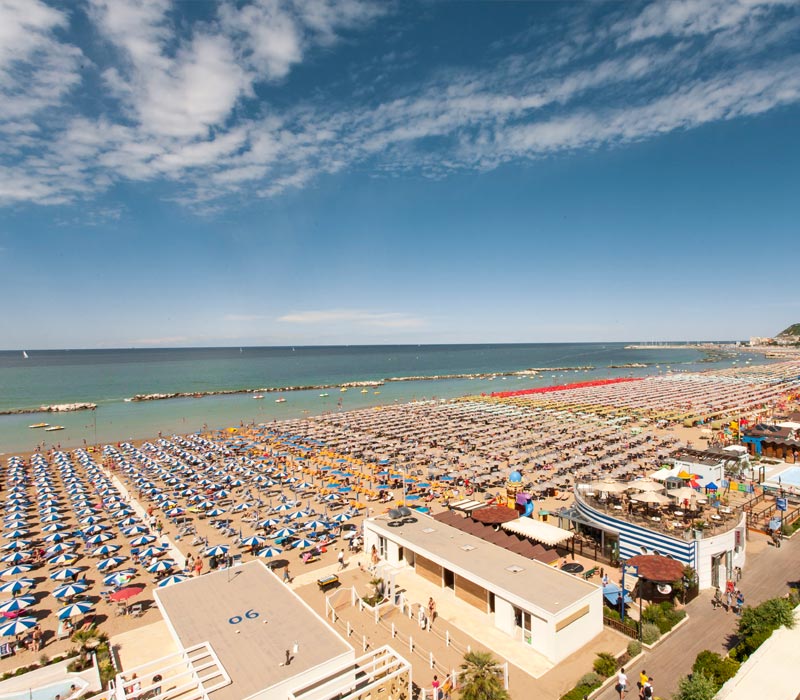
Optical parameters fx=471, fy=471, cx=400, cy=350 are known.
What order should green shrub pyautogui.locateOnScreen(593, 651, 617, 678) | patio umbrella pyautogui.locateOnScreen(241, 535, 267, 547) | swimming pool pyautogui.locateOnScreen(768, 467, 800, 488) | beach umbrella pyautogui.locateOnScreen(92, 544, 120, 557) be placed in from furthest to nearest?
swimming pool pyautogui.locateOnScreen(768, 467, 800, 488)
beach umbrella pyautogui.locateOnScreen(92, 544, 120, 557)
patio umbrella pyautogui.locateOnScreen(241, 535, 267, 547)
green shrub pyautogui.locateOnScreen(593, 651, 617, 678)

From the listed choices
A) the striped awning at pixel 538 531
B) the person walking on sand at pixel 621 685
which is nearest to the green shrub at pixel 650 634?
the person walking on sand at pixel 621 685

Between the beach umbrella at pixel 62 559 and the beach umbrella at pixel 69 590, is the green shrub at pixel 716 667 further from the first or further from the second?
the beach umbrella at pixel 62 559

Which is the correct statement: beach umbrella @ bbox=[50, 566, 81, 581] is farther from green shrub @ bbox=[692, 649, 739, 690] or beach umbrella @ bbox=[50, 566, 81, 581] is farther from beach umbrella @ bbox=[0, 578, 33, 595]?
green shrub @ bbox=[692, 649, 739, 690]

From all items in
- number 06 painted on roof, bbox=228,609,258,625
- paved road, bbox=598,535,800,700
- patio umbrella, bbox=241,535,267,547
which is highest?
number 06 painted on roof, bbox=228,609,258,625

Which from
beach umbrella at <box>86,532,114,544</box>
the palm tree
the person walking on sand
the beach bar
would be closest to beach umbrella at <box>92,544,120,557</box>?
beach umbrella at <box>86,532,114,544</box>

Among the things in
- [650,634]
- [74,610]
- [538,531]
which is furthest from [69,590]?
[650,634]

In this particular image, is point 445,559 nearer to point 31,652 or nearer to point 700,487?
point 31,652

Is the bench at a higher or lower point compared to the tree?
lower
